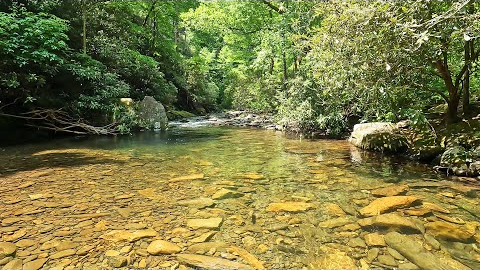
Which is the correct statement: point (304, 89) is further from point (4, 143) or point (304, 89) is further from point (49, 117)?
point (4, 143)

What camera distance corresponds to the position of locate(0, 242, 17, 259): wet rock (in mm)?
2246

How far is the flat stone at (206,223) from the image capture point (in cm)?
278

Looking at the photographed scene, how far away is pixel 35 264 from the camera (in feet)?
7.02

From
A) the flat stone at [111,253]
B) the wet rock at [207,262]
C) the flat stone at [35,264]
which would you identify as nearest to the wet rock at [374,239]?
the wet rock at [207,262]

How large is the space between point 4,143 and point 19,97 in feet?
4.27

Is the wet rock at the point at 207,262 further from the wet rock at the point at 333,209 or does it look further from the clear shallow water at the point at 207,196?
the wet rock at the point at 333,209

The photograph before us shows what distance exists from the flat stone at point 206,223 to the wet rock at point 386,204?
1.47m

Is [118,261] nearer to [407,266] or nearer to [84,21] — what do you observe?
[407,266]

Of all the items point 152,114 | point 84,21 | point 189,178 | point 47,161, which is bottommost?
point 189,178

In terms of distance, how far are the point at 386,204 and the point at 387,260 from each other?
117 centimetres

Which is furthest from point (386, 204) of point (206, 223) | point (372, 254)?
point (206, 223)

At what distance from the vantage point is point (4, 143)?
7.92m

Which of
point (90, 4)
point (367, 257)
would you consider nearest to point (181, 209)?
point (367, 257)

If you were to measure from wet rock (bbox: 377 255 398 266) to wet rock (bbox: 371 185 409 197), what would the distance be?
4.85ft
